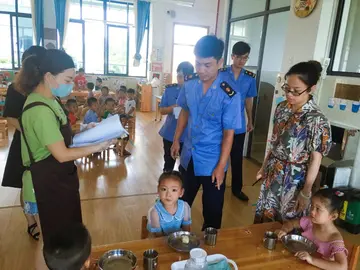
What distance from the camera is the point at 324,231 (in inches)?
54.9

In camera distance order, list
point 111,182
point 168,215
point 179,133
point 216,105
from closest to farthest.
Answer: point 168,215, point 216,105, point 179,133, point 111,182

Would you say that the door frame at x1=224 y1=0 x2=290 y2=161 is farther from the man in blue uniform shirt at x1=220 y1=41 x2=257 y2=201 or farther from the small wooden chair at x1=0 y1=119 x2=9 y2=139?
the small wooden chair at x1=0 y1=119 x2=9 y2=139

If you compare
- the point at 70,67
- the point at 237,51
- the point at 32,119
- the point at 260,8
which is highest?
the point at 260,8

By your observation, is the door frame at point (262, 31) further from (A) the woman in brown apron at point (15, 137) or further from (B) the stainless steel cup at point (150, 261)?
(B) the stainless steel cup at point (150, 261)

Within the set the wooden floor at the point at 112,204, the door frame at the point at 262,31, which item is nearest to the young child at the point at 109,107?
the wooden floor at the point at 112,204

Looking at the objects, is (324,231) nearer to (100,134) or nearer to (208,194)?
(208,194)

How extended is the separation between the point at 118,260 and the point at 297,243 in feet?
2.67

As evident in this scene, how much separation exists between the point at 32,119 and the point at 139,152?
341cm

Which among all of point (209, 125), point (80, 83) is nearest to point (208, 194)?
point (209, 125)

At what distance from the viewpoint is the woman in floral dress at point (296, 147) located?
1.56 meters

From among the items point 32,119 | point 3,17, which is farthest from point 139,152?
point 3,17

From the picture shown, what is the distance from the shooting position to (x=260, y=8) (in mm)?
4086

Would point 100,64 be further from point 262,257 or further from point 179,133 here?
point 262,257

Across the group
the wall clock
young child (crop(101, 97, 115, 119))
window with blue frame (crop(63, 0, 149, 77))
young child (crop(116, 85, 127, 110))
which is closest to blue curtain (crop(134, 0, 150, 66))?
window with blue frame (crop(63, 0, 149, 77))
